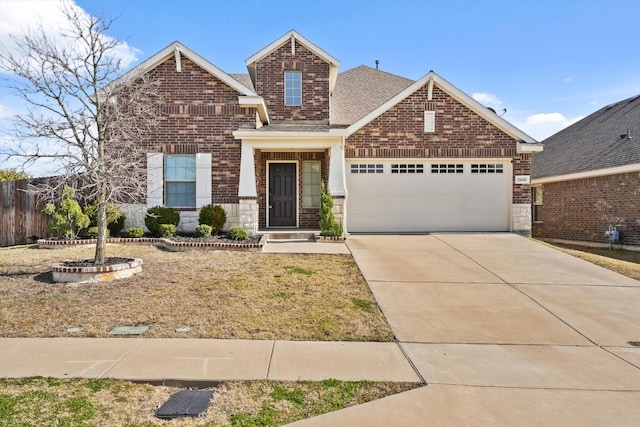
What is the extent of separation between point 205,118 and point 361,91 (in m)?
8.78

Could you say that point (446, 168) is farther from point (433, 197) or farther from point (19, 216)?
point (19, 216)

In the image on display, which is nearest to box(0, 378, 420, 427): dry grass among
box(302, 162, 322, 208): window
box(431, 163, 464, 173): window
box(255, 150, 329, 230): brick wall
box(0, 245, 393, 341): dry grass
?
box(0, 245, 393, 341): dry grass

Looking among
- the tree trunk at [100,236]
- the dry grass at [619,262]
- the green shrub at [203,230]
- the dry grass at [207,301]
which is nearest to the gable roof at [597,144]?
the dry grass at [619,262]

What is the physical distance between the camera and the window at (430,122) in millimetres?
14234

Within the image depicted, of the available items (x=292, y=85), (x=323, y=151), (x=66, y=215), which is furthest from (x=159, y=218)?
(x=292, y=85)

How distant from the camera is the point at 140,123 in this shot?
1232cm

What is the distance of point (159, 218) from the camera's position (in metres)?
12.0

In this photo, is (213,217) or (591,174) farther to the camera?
(591,174)

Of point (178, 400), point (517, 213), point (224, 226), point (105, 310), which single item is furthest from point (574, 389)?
point (517, 213)

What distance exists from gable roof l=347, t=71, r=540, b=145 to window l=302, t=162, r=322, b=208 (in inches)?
84.0

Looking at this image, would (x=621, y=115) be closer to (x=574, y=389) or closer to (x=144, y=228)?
(x=574, y=389)

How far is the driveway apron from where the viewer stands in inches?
145

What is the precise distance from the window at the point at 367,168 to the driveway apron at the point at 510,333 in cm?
420

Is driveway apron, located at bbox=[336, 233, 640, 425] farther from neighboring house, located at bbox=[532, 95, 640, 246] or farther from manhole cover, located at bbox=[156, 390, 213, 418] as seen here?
neighboring house, located at bbox=[532, 95, 640, 246]
